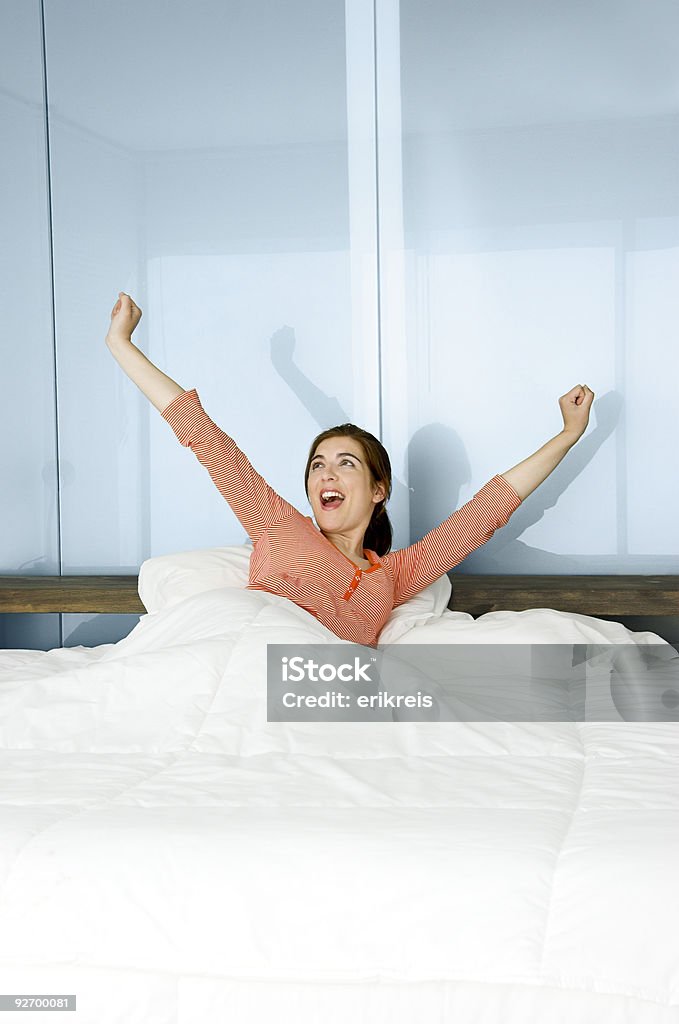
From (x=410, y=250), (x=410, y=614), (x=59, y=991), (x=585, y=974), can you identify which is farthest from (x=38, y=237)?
(x=585, y=974)

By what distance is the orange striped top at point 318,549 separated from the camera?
2.11m

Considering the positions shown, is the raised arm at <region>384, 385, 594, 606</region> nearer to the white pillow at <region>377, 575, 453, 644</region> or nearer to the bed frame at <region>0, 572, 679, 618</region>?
the white pillow at <region>377, 575, 453, 644</region>

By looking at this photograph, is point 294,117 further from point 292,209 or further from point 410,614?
point 410,614

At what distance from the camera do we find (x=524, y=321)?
2.82 metres

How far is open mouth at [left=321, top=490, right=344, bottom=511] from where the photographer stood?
232 centimetres

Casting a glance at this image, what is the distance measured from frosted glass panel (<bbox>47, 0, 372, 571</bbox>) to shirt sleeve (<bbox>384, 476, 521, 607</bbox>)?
694mm

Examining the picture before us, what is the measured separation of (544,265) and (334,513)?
1.00 metres

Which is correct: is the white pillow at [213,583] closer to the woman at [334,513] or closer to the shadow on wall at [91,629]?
the woman at [334,513]

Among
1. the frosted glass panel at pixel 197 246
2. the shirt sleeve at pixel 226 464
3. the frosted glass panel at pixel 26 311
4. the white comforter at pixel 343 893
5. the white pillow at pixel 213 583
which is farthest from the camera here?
the frosted glass panel at pixel 26 311

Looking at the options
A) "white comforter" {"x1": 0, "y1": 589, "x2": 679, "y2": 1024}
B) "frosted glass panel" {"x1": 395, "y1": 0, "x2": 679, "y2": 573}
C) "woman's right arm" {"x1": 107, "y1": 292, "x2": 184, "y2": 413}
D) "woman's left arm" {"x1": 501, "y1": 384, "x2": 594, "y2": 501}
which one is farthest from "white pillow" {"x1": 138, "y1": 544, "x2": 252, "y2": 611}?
"white comforter" {"x1": 0, "y1": 589, "x2": 679, "y2": 1024}

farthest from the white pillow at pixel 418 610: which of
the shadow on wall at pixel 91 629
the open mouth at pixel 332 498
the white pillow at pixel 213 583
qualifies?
the shadow on wall at pixel 91 629

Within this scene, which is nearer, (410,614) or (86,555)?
(410,614)

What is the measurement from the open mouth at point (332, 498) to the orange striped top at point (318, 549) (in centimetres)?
8

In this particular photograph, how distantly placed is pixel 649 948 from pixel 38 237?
264 cm
